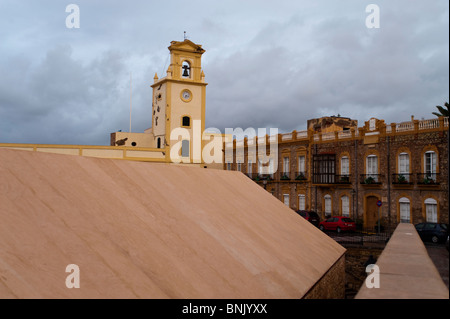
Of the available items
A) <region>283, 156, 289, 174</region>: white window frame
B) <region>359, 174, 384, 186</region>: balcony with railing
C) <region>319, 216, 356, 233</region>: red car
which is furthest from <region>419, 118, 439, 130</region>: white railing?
<region>283, 156, 289, 174</region>: white window frame

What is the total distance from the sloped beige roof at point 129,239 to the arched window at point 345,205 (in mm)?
23048

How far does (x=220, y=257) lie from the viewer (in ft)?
14.2

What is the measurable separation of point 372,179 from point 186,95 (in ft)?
57.9

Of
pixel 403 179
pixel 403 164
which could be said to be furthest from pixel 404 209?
pixel 403 164

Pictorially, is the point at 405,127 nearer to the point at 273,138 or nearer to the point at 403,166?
the point at 403,166

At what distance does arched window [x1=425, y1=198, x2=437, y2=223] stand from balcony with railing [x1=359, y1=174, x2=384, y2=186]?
127 inches

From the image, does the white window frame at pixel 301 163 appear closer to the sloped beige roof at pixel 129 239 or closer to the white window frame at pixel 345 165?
the white window frame at pixel 345 165

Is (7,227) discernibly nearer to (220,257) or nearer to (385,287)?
(220,257)

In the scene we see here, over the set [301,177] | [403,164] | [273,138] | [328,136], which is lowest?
[301,177]

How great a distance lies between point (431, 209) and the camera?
23234mm

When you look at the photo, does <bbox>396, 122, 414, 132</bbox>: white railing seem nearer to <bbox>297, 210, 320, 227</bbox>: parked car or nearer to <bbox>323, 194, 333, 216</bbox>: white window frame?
<bbox>323, 194, 333, 216</bbox>: white window frame

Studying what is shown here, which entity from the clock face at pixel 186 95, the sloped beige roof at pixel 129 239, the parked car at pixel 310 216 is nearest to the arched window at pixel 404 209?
the parked car at pixel 310 216

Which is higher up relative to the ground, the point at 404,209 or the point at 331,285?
the point at 331,285
